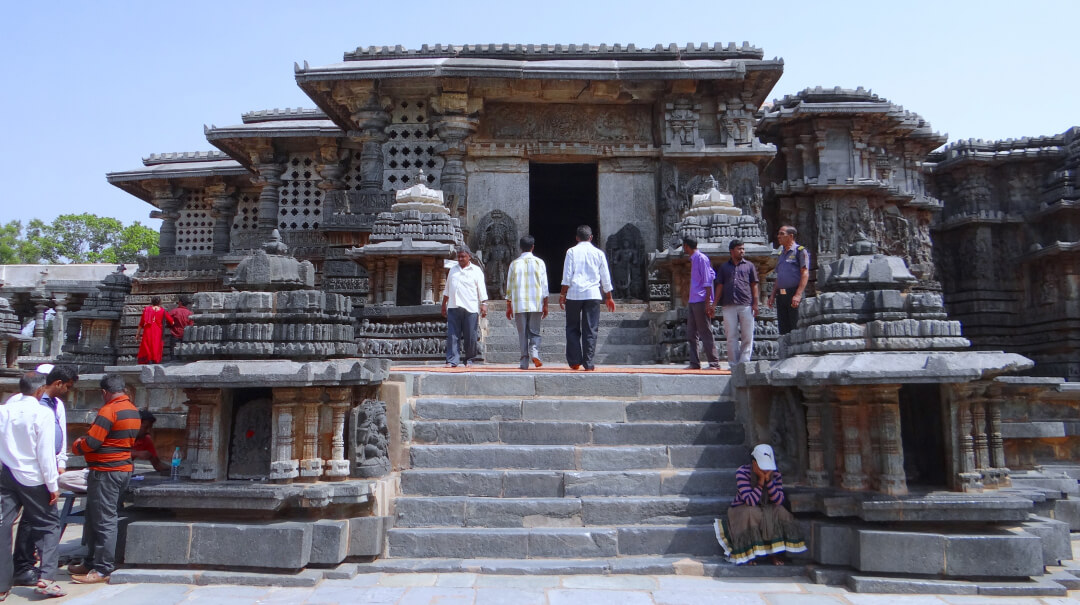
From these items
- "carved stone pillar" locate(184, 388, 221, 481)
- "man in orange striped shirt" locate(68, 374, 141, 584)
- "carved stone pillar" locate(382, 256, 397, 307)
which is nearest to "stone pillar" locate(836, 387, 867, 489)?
"carved stone pillar" locate(184, 388, 221, 481)

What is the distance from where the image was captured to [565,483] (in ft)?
17.8

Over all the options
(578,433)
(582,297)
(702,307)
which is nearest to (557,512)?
(578,433)

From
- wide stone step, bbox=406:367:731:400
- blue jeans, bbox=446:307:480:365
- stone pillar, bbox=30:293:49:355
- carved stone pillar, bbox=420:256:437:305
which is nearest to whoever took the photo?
wide stone step, bbox=406:367:731:400

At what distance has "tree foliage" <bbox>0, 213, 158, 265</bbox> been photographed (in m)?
43.9

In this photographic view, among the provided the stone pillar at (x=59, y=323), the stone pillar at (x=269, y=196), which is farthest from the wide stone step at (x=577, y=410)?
the stone pillar at (x=59, y=323)

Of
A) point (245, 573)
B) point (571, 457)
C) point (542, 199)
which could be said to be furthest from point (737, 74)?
point (245, 573)

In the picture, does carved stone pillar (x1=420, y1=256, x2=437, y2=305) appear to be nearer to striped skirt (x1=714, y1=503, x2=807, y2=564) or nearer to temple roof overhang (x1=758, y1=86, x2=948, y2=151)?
striped skirt (x1=714, y1=503, x2=807, y2=564)

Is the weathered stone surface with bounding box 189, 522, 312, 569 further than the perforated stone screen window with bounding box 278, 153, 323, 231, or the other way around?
the perforated stone screen window with bounding box 278, 153, 323, 231

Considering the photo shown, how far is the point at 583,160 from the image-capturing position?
46.8ft

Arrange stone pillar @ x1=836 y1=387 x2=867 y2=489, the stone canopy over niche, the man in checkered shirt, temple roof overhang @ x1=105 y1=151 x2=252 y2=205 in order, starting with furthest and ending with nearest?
temple roof overhang @ x1=105 y1=151 x2=252 y2=205 → the stone canopy over niche → the man in checkered shirt → stone pillar @ x1=836 y1=387 x2=867 y2=489

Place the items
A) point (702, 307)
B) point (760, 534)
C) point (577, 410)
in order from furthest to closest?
point (702, 307)
point (577, 410)
point (760, 534)

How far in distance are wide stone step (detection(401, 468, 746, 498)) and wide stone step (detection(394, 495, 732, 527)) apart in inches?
5.7

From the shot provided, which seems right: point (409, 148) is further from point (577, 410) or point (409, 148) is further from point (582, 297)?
point (577, 410)

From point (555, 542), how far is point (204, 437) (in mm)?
2671
